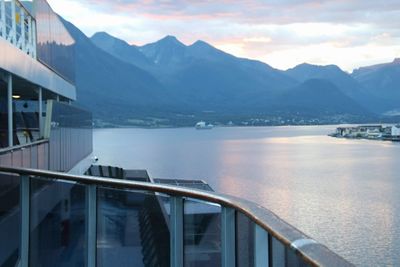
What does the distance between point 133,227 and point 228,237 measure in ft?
3.11

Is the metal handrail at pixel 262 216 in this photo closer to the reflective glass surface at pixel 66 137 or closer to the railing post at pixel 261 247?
the railing post at pixel 261 247

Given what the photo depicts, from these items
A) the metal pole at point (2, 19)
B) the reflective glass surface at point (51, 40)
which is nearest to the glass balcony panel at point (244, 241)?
the metal pole at point (2, 19)

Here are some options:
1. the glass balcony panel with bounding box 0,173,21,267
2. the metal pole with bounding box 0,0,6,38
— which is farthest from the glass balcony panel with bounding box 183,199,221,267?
the metal pole with bounding box 0,0,6,38

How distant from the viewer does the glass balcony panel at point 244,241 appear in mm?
2578

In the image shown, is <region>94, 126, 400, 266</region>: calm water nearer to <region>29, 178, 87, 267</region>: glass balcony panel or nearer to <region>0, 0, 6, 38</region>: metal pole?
<region>0, 0, 6, 38</region>: metal pole

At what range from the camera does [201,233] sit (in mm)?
3176

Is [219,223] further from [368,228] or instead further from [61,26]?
[368,228]

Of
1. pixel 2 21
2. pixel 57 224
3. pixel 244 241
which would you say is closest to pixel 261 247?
pixel 244 241

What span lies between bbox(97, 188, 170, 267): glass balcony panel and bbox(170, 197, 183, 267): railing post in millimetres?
75

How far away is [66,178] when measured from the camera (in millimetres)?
4121

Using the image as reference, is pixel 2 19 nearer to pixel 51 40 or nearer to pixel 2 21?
pixel 2 21

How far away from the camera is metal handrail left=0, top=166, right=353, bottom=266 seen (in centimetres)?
175

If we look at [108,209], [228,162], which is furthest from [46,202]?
[228,162]

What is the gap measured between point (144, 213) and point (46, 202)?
1.28 metres
